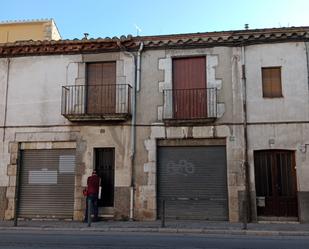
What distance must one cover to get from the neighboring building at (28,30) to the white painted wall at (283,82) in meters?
9.61

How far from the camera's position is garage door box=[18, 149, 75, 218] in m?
→ 15.2

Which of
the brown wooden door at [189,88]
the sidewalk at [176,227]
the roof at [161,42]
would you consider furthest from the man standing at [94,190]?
the roof at [161,42]

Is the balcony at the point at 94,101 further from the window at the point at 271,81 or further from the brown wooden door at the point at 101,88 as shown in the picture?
the window at the point at 271,81

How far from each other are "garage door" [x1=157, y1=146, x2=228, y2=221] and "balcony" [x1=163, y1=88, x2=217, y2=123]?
1.09m

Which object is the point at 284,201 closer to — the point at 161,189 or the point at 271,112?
the point at 271,112

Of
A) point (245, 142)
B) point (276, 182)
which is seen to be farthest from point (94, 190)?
point (276, 182)

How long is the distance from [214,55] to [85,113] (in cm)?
499

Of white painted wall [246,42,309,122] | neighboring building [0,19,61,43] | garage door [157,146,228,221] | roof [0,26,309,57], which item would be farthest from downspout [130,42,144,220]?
neighboring building [0,19,61,43]

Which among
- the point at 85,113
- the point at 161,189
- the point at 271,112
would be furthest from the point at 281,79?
the point at 85,113

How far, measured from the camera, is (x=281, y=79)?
571 inches

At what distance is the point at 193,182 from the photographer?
14.7 m

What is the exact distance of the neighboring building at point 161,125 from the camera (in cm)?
1422

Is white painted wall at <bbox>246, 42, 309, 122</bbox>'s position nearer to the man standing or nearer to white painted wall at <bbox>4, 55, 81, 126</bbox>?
the man standing

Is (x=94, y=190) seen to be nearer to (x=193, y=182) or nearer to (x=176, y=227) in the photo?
(x=176, y=227)
